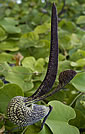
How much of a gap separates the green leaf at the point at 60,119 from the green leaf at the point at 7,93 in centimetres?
7

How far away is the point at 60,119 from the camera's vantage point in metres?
0.34

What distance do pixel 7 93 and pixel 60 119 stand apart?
0.36 ft

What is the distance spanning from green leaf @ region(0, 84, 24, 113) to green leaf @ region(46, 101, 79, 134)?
0.22ft

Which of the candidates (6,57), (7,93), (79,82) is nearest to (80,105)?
(79,82)

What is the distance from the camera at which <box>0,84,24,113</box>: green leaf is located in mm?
348

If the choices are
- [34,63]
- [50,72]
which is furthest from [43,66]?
[50,72]

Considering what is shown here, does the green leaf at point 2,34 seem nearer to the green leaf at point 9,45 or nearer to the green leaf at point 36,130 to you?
the green leaf at point 9,45

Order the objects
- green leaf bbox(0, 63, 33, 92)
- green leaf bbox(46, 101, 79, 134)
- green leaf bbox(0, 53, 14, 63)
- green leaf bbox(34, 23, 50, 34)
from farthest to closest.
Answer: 1. green leaf bbox(34, 23, 50, 34)
2. green leaf bbox(0, 53, 14, 63)
3. green leaf bbox(0, 63, 33, 92)
4. green leaf bbox(46, 101, 79, 134)

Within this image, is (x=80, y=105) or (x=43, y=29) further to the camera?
(x=43, y=29)

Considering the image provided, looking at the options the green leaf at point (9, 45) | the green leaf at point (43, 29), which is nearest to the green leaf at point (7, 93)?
the green leaf at point (9, 45)

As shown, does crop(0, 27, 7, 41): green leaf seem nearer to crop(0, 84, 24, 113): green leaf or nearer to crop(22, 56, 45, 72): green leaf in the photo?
crop(22, 56, 45, 72): green leaf

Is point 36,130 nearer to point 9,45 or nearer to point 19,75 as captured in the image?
point 19,75

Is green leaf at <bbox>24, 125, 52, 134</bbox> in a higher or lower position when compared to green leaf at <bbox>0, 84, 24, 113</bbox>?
lower

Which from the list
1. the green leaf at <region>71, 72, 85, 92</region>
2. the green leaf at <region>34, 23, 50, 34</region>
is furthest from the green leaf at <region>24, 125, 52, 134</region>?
the green leaf at <region>34, 23, 50, 34</region>
